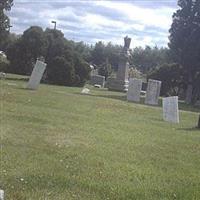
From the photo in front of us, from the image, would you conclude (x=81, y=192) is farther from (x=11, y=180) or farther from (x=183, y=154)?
→ (x=183, y=154)

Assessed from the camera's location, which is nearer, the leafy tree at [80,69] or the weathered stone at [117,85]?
the leafy tree at [80,69]

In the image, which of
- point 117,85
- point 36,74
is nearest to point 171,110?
point 36,74

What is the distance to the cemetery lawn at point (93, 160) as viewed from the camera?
279 inches

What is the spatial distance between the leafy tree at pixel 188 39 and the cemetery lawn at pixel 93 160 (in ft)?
95.0

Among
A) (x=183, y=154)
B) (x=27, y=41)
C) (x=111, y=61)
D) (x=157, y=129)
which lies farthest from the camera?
(x=111, y=61)

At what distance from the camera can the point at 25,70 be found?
164 feet

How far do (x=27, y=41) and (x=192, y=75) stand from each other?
14094mm

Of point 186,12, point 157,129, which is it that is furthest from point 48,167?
point 186,12

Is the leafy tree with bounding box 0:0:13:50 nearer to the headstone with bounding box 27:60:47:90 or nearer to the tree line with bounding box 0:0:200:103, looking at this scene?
Answer: the tree line with bounding box 0:0:200:103

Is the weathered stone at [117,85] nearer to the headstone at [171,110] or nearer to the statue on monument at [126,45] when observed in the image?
the statue on monument at [126,45]

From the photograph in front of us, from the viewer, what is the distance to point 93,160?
9.16m

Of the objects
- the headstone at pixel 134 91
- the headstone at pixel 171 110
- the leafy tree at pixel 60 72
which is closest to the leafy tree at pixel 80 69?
the leafy tree at pixel 60 72

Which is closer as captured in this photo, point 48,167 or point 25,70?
point 48,167

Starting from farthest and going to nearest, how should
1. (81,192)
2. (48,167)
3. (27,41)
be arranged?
1. (27,41)
2. (48,167)
3. (81,192)
